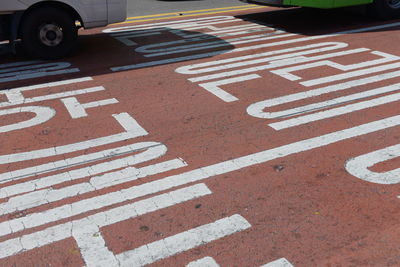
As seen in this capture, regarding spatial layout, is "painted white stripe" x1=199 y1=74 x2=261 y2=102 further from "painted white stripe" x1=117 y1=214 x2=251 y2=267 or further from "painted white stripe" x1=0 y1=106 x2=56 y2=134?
"painted white stripe" x1=117 y1=214 x2=251 y2=267

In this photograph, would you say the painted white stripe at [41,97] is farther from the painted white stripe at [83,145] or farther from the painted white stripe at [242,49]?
the painted white stripe at [83,145]

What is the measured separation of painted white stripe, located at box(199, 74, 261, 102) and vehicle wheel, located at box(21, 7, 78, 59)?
9.02 ft

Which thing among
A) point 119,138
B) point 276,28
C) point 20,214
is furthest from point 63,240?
point 276,28

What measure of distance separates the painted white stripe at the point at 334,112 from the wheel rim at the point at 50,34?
433 cm

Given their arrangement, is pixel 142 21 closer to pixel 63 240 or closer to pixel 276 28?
pixel 276 28

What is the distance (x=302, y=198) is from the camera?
4.01m

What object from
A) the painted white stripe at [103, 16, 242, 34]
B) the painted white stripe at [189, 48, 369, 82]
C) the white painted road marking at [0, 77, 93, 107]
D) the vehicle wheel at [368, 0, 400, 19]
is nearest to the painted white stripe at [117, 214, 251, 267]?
the painted white stripe at [189, 48, 369, 82]

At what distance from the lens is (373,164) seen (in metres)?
4.50

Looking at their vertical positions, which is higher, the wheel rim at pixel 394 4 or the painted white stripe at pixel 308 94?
the wheel rim at pixel 394 4

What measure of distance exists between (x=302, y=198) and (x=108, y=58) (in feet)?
16.9

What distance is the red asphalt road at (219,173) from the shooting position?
135 inches

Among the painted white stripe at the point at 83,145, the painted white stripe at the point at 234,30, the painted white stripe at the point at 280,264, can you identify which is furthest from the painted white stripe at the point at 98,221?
the painted white stripe at the point at 234,30

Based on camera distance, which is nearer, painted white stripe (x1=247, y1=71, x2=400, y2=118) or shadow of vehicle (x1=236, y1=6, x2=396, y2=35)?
painted white stripe (x1=247, y1=71, x2=400, y2=118)

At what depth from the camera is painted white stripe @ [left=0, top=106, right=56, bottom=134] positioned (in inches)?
217
